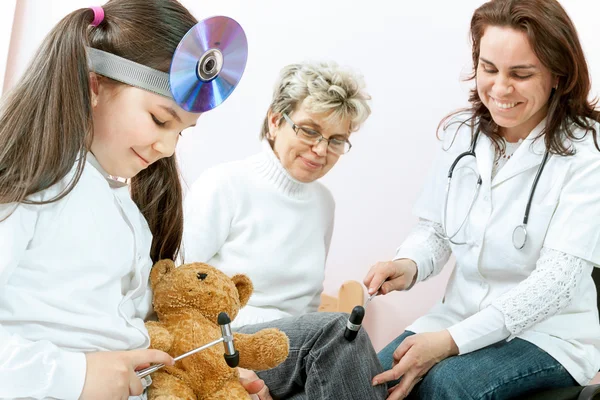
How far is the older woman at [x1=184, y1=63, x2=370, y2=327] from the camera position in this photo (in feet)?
6.02

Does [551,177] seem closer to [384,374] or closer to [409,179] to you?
[384,374]

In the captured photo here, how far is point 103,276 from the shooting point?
3.91 ft

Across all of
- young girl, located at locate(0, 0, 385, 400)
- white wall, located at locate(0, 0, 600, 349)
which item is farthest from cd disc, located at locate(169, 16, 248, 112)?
white wall, located at locate(0, 0, 600, 349)

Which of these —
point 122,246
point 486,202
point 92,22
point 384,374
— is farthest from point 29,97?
point 486,202

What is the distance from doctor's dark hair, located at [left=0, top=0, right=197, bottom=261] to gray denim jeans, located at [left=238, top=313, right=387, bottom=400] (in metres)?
0.65

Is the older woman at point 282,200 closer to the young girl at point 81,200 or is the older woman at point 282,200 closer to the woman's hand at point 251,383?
the woman's hand at point 251,383

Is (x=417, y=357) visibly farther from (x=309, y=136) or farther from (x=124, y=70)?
(x=124, y=70)

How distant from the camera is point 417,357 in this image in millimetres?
1598

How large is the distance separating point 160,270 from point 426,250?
0.81 m

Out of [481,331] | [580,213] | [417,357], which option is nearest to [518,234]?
[580,213]

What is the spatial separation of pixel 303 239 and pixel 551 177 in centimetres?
65

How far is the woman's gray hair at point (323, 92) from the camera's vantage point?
186 centimetres

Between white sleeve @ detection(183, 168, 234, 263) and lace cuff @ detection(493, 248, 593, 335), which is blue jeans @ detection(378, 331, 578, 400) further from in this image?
white sleeve @ detection(183, 168, 234, 263)

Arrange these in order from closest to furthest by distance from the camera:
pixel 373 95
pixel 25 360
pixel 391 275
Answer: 1. pixel 25 360
2. pixel 391 275
3. pixel 373 95
